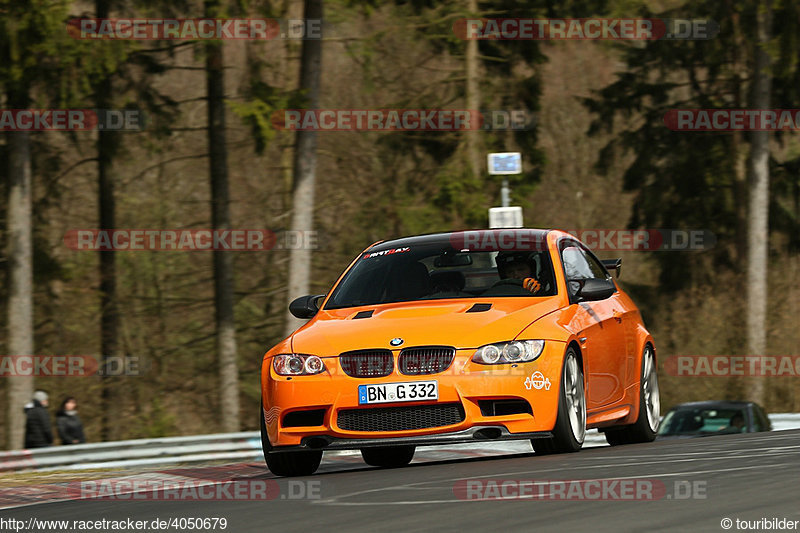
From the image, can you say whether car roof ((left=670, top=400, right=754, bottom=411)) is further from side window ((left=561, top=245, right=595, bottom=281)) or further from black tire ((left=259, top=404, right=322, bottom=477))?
black tire ((left=259, top=404, right=322, bottom=477))

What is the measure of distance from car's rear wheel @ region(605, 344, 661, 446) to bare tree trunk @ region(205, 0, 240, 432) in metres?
16.5

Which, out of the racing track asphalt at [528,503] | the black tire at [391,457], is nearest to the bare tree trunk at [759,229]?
the black tire at [391,457]

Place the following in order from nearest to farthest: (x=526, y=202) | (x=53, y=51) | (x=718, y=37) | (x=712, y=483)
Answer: (x=712, y=483) < (x=53, y=51) < (x=526, y=202) < (x=718, y=37)

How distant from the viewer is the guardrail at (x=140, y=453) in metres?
14.5

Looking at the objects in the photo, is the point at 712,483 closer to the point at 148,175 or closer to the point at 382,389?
the point at 382,389

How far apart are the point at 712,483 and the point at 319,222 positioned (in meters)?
24.6

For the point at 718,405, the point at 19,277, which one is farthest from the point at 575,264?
the point at 19,277

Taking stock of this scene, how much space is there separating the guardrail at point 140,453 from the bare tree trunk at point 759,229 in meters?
14.6

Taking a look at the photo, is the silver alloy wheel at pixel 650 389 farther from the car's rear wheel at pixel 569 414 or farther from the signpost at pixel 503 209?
the signpost at pixel 503 209

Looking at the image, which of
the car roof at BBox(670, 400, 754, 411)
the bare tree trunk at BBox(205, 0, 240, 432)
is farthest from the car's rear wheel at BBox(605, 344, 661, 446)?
the bare tree trunk at BBox(205, 0, 240, 432)

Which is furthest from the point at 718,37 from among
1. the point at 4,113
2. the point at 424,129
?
the point at 4,113

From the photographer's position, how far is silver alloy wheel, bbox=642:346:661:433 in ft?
39.3

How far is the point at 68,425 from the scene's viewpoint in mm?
19109

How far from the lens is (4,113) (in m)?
26.1
